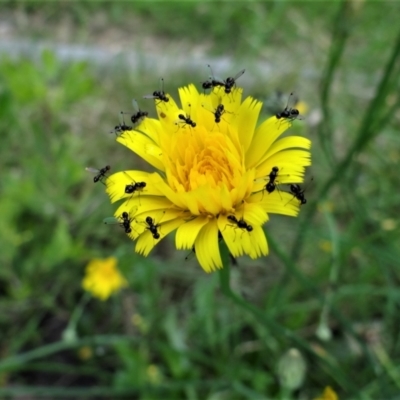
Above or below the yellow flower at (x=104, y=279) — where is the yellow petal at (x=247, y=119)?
above

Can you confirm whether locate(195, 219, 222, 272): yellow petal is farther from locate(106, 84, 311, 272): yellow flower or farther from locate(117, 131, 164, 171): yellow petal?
locate(117, 131, 164, 171): yellow petal

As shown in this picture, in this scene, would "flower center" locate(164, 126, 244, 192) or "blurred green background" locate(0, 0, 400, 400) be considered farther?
"blurred green background" locate(0, 0, 400, 400)

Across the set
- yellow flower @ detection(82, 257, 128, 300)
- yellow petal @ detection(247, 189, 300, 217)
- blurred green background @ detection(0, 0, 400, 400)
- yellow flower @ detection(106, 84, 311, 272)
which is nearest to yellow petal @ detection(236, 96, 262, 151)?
yellow flower @ detection(106, 84, 311, 272)

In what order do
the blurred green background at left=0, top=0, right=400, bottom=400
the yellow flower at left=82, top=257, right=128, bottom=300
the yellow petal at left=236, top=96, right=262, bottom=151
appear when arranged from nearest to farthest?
the yellow petal at left=236, top=96, right=262, bottom=151 < the blurred green background at left=0, top=0, right=400, bottom=400 < the yellow flower at left=82, top=257, right=128, bottom=300

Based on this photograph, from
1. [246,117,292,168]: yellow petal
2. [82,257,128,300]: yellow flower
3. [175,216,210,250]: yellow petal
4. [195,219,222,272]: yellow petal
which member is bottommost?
[195,219,222,272]: yellow petal

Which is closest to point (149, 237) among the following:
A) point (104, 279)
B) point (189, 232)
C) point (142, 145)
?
point (189, 232)

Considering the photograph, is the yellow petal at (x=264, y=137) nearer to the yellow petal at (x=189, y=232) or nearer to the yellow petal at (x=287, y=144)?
the yellow petal at (x=287, y=144)

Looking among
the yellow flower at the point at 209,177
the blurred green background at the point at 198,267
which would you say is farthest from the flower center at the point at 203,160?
the blurred green background at the point at 198,267
